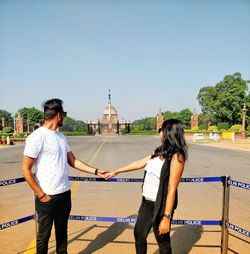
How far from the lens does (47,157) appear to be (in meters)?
2.85

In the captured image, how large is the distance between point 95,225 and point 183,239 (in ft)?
5.11

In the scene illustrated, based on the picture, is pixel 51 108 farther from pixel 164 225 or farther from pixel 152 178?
pixel 164 225

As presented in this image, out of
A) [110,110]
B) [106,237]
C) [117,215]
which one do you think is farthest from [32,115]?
[106,237]

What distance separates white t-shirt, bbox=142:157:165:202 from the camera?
9.14 ft

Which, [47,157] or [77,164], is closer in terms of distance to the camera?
[47,157]

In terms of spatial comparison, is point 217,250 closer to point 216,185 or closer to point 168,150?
point 168,150

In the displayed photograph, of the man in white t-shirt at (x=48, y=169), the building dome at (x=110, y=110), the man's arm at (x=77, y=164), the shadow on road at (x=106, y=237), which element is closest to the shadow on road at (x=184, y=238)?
the shadow on road at (x=106, y=237)

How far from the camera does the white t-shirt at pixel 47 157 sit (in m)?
2.77

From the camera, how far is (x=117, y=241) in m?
4.12

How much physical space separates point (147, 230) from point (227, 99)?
66.8m

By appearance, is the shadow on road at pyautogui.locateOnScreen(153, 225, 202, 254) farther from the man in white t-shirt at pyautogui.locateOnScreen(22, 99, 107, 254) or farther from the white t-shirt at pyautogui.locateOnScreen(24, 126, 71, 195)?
the white t-shirt at pyautogui.locateOnScreen(24, 126, 71, 195)

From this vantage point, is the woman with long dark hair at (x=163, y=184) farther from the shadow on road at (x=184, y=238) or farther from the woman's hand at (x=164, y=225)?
the shadow on road at (x=184, y=238)

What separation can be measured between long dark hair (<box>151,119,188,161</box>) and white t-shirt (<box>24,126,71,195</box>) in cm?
107

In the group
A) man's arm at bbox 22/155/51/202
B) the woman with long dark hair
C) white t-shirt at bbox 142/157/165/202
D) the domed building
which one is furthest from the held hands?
the domed building
